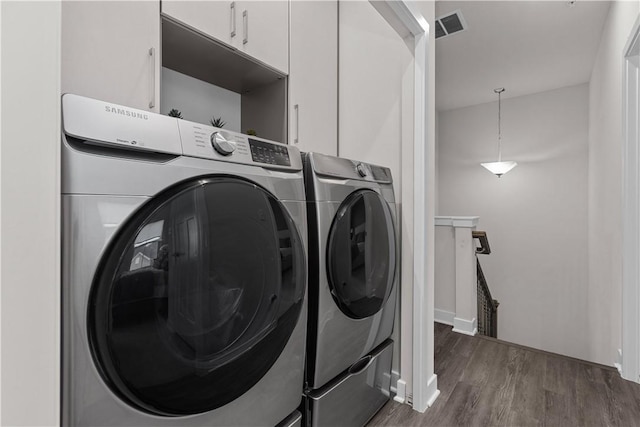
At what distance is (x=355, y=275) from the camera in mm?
1330

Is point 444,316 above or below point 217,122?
below

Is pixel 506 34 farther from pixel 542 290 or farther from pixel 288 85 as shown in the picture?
pixel 542 290

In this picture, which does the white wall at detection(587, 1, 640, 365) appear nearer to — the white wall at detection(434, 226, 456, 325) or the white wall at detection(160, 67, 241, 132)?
the white wall at detection(434, 226, 456, 325)

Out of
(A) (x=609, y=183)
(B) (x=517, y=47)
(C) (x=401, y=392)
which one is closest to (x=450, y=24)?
(B) (x=517, y=47)

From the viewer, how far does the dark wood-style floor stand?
5.22ft

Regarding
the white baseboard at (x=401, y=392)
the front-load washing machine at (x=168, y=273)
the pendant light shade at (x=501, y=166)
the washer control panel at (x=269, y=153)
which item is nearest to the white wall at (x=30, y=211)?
the front-load washing machine at (x=168, y=273)

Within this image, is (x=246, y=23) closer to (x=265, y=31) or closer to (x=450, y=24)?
(x=265, y=31)

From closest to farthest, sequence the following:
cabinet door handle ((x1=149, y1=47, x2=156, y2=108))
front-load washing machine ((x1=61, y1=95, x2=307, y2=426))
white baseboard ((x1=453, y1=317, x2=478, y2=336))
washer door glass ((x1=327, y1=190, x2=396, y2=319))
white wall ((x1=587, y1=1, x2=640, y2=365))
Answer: front-load washing machine ((x1=61, y1=95, x2=307, y2=426))
cabinet door handle ((x1=149, y1=47, x2=156, y2=108))
washer door glass ((x1=327, y1=190, x2=396, y2=319))
white wall ((x1=587, y1=1, x2=640, y2=365))
white baseboard ((x1=453, y1=317, x2=478, y2=336))

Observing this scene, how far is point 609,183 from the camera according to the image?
8.53ft

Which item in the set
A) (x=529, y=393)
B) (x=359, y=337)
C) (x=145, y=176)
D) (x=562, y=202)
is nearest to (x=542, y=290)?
(x=562, y=202)

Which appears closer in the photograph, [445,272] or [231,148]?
[231,148]

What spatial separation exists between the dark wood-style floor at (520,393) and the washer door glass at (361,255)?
2.15 ft

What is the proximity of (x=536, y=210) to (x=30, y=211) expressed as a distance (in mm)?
5333

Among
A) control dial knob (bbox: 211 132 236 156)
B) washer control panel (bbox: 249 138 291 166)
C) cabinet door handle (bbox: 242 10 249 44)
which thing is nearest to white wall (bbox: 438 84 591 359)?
cabinet door handle (bbox: 242 10 249 44)
